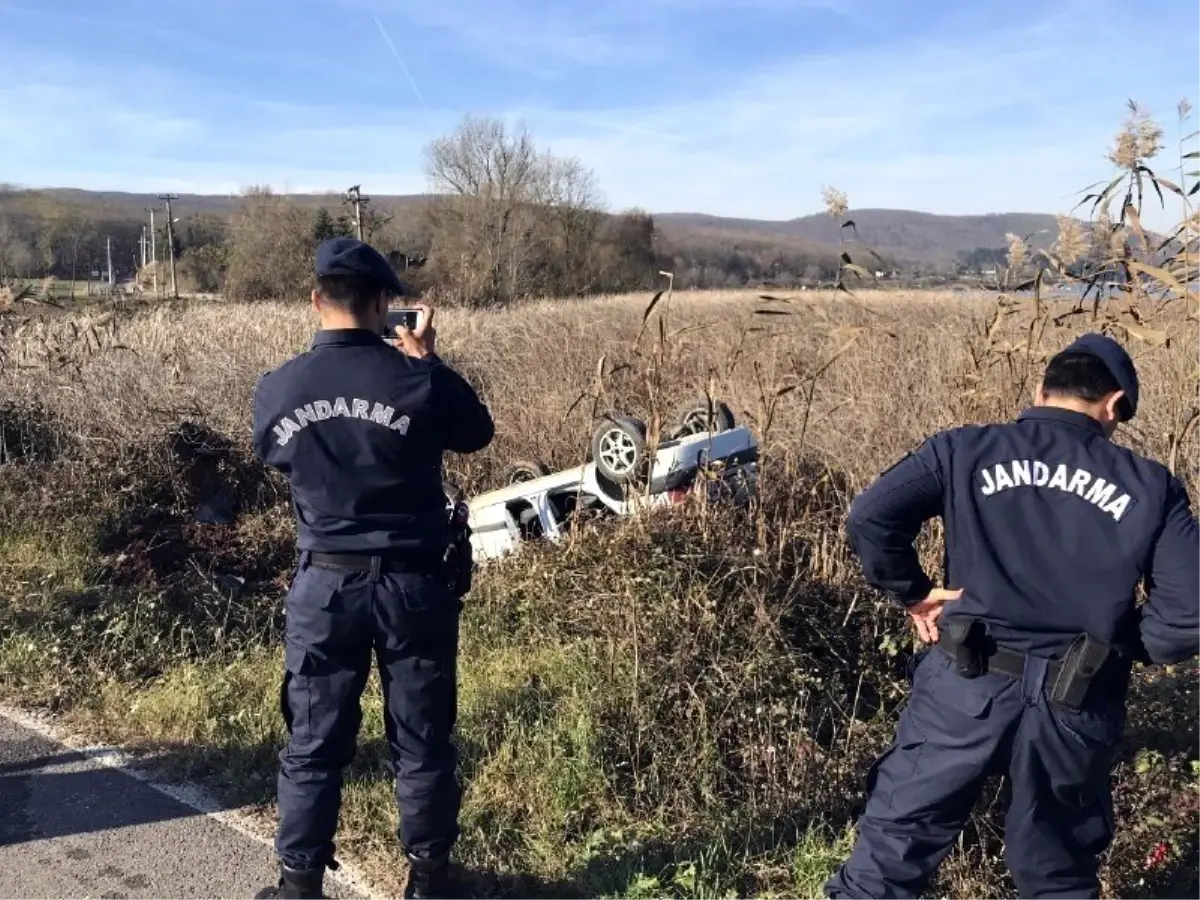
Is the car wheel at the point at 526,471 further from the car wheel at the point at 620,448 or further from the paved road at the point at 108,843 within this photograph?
the paved road at the point at 108,843

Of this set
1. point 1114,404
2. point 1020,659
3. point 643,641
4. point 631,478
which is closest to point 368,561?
point 643,641

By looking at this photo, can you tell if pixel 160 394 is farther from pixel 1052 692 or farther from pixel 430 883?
pixel 1052 692

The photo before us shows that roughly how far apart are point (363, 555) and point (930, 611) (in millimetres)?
1736

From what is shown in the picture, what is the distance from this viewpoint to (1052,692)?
101 inches

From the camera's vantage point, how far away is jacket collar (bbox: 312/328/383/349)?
3027mm

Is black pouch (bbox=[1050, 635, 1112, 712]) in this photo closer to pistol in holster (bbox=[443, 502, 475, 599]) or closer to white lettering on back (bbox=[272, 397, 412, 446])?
pistol in holster (bbox=[443, 502, 475, 599])

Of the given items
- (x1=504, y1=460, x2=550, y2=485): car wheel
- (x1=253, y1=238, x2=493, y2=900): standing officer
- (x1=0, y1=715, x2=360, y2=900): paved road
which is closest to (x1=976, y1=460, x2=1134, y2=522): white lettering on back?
(x1=253, y1=238, x2=493, y2=900): standing officer

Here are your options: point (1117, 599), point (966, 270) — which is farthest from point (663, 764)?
point (966, 270)

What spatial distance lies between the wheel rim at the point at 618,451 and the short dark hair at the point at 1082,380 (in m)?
3.05

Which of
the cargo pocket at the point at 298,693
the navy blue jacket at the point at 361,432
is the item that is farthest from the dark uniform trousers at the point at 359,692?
the navy blue jacket at the point at 361,432

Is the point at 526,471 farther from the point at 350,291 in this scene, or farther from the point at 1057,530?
the point at 1057,530

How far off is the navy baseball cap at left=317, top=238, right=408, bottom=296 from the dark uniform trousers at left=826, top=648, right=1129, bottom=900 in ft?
6.61

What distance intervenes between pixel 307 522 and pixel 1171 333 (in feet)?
13.3

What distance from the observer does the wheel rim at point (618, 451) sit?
18.4 ft
